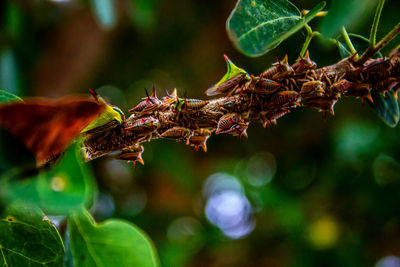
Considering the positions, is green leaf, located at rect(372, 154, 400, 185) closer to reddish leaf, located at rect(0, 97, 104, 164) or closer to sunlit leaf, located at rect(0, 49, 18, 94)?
sunlit leaf, located at rect(0, 49, 18, 94)

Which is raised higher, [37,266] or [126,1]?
[126,1]

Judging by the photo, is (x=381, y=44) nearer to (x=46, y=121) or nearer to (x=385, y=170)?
(x=46, y=121)

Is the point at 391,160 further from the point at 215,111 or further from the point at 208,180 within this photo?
the point at 215,111

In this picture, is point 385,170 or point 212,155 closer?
point 385,170

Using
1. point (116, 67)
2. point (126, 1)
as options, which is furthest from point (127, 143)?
point (116, 67)

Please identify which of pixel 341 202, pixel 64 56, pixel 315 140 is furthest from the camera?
pixel 315 140

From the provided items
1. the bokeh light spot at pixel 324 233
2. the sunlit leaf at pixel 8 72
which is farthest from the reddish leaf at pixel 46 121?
the bokeh light spot at pixel 324 233

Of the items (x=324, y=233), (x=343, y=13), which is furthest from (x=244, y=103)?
(x=324, y=233)

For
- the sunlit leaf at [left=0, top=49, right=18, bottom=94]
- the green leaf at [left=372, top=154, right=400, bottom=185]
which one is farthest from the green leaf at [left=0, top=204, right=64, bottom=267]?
the green leaf at [left=372, top=154, right=400, bottom=185]
